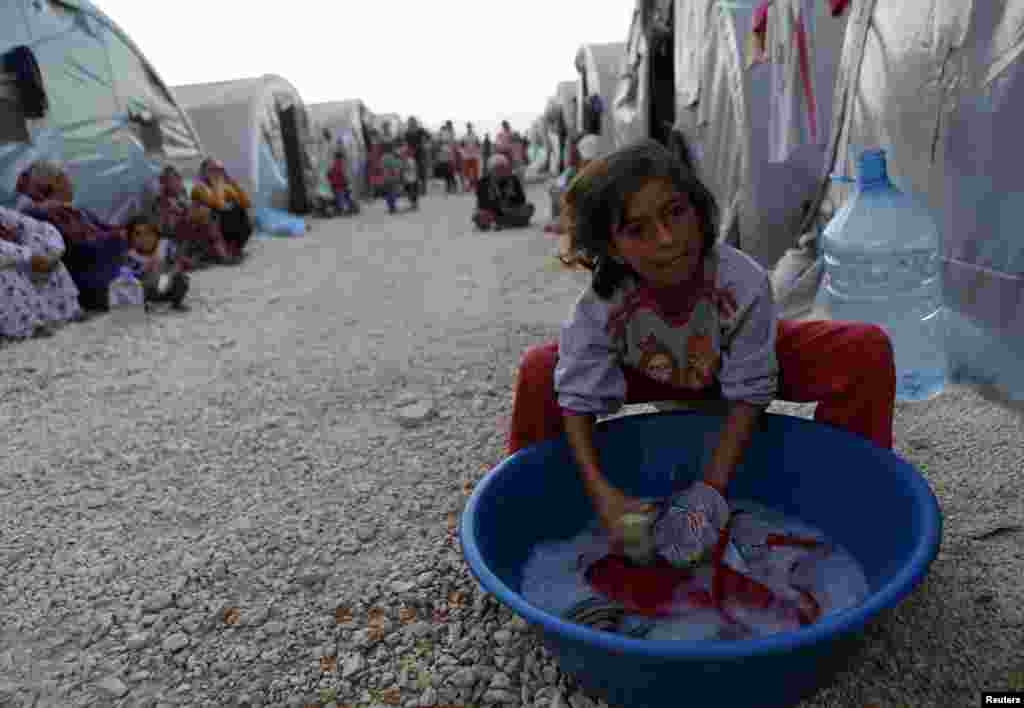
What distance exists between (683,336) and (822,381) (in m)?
0.29

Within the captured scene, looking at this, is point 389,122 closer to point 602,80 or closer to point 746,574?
point 602,80

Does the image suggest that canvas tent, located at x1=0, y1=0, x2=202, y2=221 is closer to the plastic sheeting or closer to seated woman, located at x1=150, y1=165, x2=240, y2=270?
seated woman, located at x1=150, y1=165, x2=240, y2=270

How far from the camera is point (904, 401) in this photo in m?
2.17

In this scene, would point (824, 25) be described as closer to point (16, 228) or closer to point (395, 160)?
point (16, 228)

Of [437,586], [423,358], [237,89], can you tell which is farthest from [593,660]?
[237,89]

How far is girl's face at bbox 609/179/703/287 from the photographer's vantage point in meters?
1.24

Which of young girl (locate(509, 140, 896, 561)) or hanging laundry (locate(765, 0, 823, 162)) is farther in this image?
hanging laundry (locate(765, 0, 823, 162))

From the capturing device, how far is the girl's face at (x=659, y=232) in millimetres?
1238

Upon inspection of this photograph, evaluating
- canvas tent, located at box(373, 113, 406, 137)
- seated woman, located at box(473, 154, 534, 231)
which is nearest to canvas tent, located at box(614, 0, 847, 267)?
seated woman, located at box(473, 154, 534, 231)

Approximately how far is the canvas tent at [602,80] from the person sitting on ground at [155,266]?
5.71 m

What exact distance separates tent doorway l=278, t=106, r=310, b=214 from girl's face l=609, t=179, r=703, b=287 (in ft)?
38.2

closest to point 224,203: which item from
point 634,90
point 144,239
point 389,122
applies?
point 144,239

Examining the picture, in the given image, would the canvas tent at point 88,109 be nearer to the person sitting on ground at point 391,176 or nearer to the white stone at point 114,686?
the person sitting on ground at point 391,176

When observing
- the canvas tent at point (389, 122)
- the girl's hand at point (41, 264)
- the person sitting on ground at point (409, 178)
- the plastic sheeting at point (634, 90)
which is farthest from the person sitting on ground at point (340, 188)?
the girl's hand at point (41, 264)
